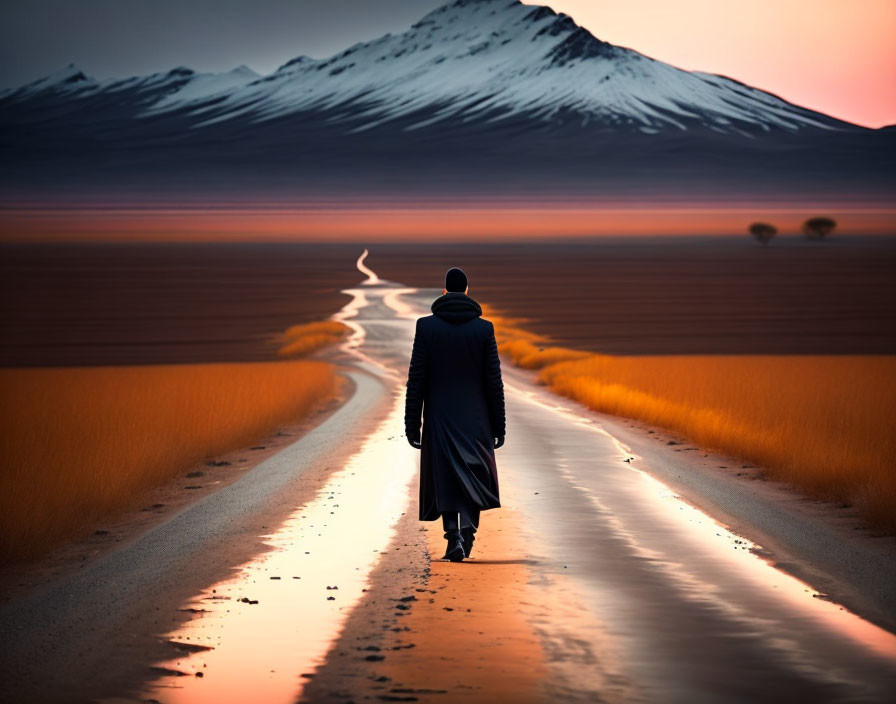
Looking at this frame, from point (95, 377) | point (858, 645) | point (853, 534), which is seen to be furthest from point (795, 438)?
point (95, 377)

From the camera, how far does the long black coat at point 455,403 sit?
10805 millimetres

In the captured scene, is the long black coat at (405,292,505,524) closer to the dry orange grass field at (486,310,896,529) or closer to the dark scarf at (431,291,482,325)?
the dark scarf at (431,291,482,325)

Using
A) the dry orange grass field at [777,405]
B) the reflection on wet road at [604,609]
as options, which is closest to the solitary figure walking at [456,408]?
the reflection on wet road at [604,609]

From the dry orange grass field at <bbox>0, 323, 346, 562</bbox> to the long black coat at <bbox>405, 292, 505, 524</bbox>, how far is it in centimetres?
459

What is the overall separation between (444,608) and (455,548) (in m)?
1.90

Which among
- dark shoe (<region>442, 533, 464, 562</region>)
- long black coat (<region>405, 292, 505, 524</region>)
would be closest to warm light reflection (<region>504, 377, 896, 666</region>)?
dark shoe (<region>442, 533, 464, 562</region>)

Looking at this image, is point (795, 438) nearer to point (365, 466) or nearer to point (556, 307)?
point (365, 466)

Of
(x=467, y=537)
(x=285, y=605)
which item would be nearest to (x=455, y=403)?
(x=467, y=537)

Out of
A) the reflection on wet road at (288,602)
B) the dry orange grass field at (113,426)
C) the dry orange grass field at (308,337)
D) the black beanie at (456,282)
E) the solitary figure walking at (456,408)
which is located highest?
the black beanie at (456,282)

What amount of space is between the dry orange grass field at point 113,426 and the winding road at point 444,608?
146 centimetres

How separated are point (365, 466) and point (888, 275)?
135785 millimetres

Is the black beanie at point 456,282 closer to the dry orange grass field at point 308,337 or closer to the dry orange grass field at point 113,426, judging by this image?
the dry orange grass field at point 113,426

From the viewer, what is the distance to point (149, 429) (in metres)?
27.6

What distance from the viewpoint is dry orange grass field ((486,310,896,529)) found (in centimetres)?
1692
